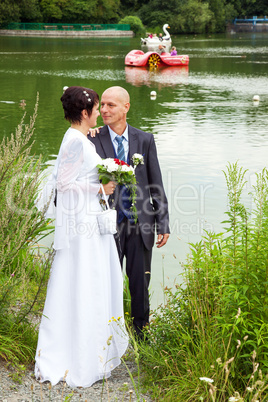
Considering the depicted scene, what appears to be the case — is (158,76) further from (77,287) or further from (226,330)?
(226,330)

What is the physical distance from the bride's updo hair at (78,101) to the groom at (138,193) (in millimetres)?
472

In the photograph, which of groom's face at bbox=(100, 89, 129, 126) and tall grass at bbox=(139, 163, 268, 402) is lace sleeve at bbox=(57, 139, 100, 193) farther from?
tall grass at bbox=(139, 163, 268, 402)

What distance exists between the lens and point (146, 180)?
418cm

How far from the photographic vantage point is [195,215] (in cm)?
852

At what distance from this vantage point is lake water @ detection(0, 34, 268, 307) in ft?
28.2

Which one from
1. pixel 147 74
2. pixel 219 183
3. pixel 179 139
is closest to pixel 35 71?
pixel 147 74

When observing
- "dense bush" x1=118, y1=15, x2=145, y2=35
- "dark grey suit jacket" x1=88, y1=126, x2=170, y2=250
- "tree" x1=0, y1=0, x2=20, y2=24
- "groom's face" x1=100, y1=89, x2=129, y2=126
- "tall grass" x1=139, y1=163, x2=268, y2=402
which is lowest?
"tall grass" x1=139, y1=163, x2=268, y2=402

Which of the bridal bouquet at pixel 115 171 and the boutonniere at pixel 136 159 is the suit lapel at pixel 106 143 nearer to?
the boutonniere at pixel 136 159

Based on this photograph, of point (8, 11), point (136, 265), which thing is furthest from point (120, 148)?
point (8, 11)

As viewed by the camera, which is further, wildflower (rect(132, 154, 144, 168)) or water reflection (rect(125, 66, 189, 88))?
water reflection (rect(125, 66, 189, 88))

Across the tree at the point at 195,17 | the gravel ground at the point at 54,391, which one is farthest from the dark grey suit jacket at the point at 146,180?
the tree at the point at 195,17

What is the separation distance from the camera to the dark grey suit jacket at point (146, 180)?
4086mm

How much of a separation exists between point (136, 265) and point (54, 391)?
113 cm

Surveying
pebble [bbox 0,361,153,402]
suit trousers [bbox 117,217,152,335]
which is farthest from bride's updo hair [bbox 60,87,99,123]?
pebble [bbox 0,361,153,402]
